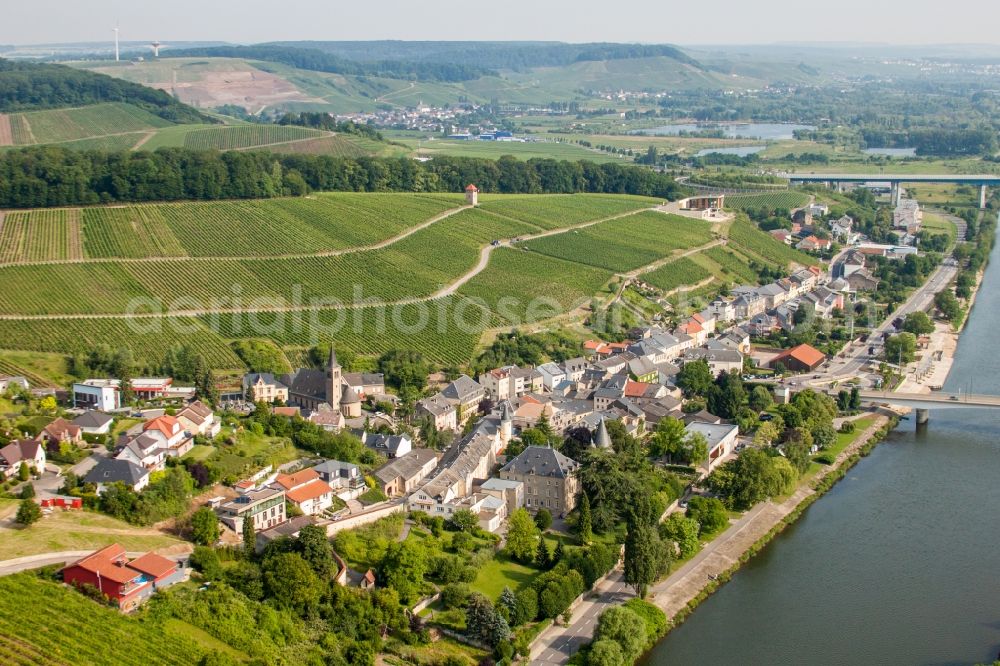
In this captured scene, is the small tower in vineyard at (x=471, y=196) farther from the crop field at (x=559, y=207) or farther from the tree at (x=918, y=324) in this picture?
the tree at (x=918, y=324)

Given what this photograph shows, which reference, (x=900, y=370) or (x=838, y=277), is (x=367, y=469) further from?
(x=838, y=277)

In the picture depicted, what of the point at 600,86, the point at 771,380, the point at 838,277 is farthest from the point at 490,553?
the point at 600,86

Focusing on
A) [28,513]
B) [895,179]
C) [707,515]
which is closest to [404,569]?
[28,513]

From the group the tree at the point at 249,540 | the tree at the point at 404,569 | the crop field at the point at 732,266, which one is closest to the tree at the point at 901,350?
the crop field at the point at 732,266

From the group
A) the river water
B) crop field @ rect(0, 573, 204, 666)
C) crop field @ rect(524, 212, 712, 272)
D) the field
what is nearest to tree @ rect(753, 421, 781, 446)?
the river water

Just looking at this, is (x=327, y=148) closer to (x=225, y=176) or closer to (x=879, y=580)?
(x=225, y=176)
